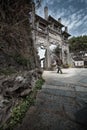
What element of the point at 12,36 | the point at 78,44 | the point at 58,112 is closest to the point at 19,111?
the point at 58,112

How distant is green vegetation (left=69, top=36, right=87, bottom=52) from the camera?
33428 mm

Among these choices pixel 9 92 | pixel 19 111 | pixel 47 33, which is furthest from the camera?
pixel 47 33

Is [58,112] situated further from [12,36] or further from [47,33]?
[47,33]

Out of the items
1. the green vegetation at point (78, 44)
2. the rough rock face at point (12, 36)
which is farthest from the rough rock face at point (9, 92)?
the green vegetation at point (78, 44)

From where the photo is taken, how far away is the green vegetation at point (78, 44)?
3343 centimetres

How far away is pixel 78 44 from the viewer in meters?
34.4

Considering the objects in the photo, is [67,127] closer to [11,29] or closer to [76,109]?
[76,109]

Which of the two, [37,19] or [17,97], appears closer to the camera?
[17,97]

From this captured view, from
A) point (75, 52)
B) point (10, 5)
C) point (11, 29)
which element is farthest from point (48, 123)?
point (75, 52)

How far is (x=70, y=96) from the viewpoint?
4.48 m

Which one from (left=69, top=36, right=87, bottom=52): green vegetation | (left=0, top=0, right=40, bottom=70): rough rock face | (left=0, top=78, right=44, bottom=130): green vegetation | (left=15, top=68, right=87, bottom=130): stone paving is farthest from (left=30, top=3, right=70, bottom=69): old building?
(left=69, top=36, right=87, bottom=52): green vegetation

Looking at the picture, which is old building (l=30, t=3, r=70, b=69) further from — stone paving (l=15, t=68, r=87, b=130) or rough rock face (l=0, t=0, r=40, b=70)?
stone paving (l=15, t=68, r=87, b=130)

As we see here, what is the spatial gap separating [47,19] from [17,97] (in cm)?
1387

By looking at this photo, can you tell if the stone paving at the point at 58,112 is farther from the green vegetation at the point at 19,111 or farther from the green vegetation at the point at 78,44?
the green vegetation at the point at 78,44
